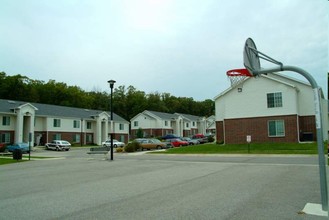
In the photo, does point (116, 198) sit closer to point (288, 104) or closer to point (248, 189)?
point (248, 189)

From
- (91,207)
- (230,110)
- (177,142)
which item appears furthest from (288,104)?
(91,207)

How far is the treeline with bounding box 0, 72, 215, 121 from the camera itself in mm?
80438

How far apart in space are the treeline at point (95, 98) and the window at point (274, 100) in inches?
2572

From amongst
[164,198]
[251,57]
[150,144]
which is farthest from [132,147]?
[251,57]

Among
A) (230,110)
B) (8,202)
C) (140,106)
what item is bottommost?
(8,202)

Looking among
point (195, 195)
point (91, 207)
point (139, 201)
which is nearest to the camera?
point (91, 207)

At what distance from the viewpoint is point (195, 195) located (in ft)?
32.5

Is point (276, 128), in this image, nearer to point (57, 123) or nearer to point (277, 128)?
point (277, 128)

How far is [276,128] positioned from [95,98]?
80774mm

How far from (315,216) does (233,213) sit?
72.1 inches

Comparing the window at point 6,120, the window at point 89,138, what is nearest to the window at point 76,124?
the window at point 89,138

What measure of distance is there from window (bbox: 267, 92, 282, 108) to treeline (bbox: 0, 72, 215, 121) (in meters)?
65.3

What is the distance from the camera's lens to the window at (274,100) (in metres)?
35.3

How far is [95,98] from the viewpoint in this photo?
107438 millimetres
